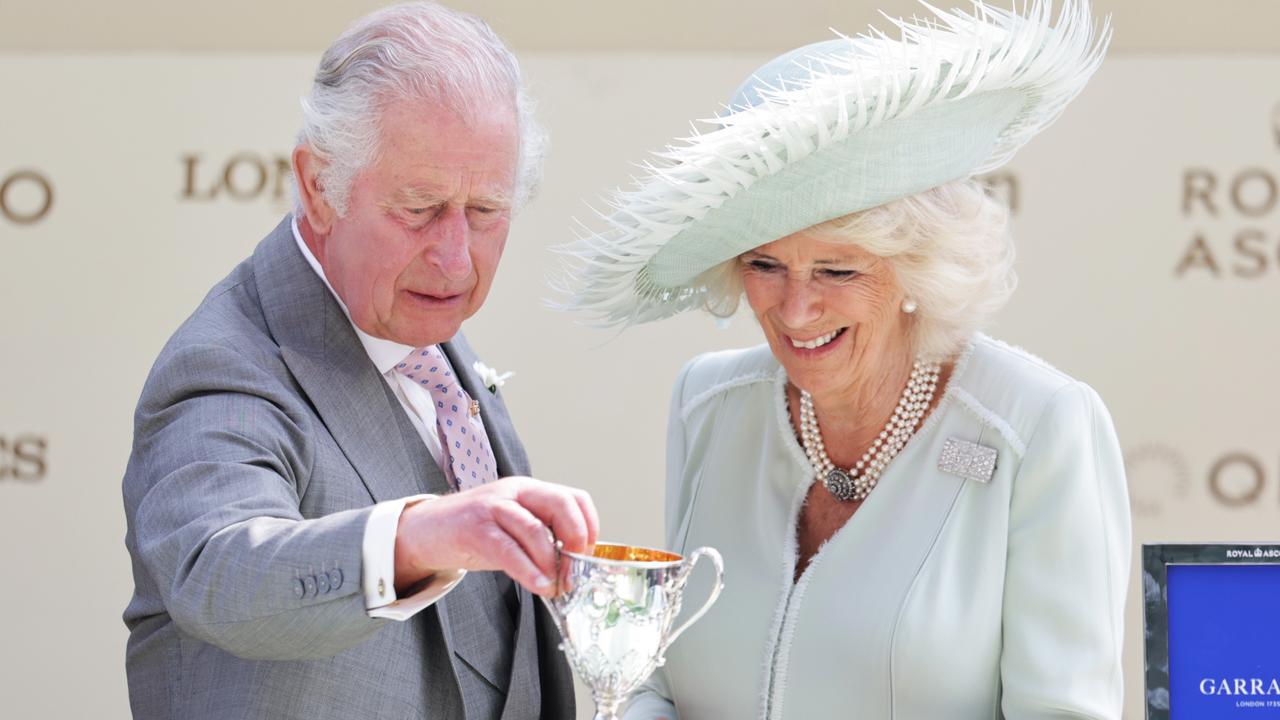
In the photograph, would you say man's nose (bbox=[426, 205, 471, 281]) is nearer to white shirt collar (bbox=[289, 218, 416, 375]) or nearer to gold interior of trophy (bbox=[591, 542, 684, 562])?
white shirt collar (bbox=[289, 218, 416, 375])

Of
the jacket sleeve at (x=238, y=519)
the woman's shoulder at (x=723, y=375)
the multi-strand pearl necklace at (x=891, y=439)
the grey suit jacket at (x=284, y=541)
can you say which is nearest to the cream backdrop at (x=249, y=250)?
the woman's shoulder at (x=723, y=375)

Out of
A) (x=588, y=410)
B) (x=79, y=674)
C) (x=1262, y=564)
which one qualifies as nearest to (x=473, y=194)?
(x=1262, y=564)

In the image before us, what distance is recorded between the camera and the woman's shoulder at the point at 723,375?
267 centimetres

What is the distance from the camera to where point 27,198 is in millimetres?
4188

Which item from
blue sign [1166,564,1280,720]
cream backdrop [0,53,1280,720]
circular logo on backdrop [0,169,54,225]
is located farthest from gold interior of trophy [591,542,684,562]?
circular logo on backdrop [0,169,54,225]

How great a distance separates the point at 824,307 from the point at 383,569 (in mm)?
980

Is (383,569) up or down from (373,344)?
down

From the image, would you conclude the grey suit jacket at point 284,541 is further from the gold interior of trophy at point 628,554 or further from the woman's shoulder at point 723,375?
the woman's shoulder at point 723,375

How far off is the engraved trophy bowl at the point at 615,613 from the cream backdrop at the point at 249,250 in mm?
2567

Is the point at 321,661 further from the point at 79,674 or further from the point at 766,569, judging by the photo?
the point at 79,674

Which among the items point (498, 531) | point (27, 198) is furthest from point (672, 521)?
point (27, 198)

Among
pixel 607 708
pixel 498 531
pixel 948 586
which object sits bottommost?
pixel 607 708

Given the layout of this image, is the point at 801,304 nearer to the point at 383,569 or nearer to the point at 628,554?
the point at 628,554

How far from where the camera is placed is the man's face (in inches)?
78.1
